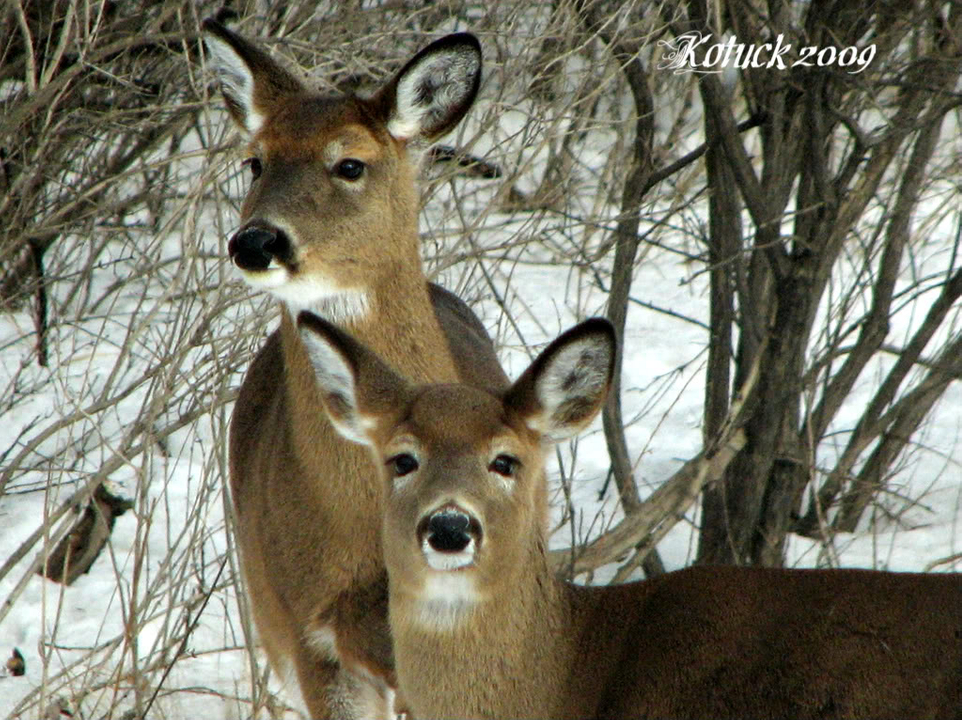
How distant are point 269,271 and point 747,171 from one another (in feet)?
6.44

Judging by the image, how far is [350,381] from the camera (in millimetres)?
4137

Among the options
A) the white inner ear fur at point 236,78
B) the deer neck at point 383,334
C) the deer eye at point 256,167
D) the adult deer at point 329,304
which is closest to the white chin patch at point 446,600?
the adult deer at point 329,304

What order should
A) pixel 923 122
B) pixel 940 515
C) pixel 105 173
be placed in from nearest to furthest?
1. pixel 923 122
2. pixel 940 515
3. pixel 105 173

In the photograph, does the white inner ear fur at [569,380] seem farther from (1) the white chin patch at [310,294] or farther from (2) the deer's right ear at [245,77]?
(2) the deer's right ear at [245,77]

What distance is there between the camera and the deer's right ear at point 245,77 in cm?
484

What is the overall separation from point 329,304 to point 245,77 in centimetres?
88

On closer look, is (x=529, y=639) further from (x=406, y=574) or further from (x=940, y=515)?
(x=940, y=515)

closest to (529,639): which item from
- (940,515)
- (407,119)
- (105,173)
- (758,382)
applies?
(407,119)

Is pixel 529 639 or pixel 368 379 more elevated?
pixel 368 379

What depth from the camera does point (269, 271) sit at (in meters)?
4.32

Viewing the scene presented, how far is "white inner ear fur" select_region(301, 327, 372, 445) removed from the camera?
412 centimetres

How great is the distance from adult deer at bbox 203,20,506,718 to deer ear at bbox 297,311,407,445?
0.72ft

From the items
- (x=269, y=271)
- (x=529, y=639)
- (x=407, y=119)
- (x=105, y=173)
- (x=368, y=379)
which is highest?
(x=105, y=173)

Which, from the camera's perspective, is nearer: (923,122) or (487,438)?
(487,438)
